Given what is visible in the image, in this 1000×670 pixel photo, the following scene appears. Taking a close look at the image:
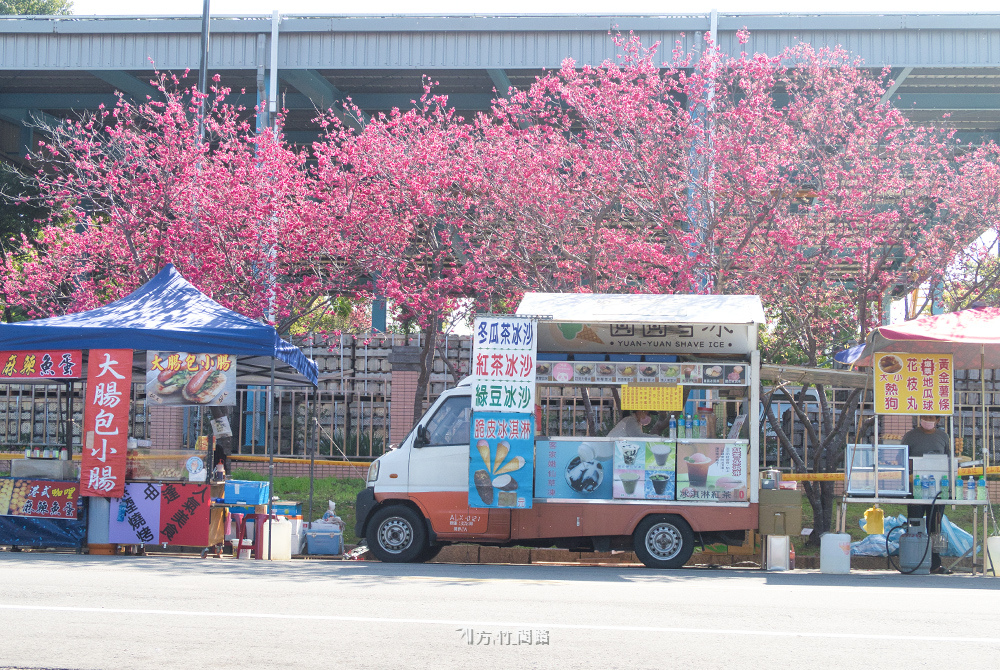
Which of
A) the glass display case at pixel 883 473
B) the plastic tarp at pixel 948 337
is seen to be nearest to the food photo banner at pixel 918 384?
the plastic tarp at pixel 948 337

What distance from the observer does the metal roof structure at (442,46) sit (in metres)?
20.9

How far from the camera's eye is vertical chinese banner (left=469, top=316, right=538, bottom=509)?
11938 mm

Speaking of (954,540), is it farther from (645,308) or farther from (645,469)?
(645,308)

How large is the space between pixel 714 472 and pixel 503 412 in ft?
8.29

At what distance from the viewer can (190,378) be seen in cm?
A: 1270

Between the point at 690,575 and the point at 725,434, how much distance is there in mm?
2151

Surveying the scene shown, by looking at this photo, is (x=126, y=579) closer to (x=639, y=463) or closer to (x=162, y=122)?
(x=639, y=463)

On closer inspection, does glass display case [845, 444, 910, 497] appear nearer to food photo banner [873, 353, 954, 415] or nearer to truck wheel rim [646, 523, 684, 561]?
food photo banner [873, 353, 954, 415]

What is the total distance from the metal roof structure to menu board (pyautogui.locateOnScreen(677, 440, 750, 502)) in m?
11.0

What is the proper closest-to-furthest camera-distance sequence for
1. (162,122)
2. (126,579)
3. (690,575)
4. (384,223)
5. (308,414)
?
(126,579) < (690,575) < (384,223) < (162,122) < (308,414)

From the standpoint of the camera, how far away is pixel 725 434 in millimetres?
12789

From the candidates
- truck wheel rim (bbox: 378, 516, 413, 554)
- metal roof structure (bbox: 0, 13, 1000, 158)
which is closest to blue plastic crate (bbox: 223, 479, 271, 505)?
truck wheel rim (bbox: 378, 516, 413, 554)

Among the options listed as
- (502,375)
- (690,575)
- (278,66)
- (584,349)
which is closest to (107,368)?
(502,375)

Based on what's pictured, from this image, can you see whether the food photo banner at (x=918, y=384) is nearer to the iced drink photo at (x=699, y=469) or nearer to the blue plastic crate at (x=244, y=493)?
the iced drink photo at (x=699, y=469)
